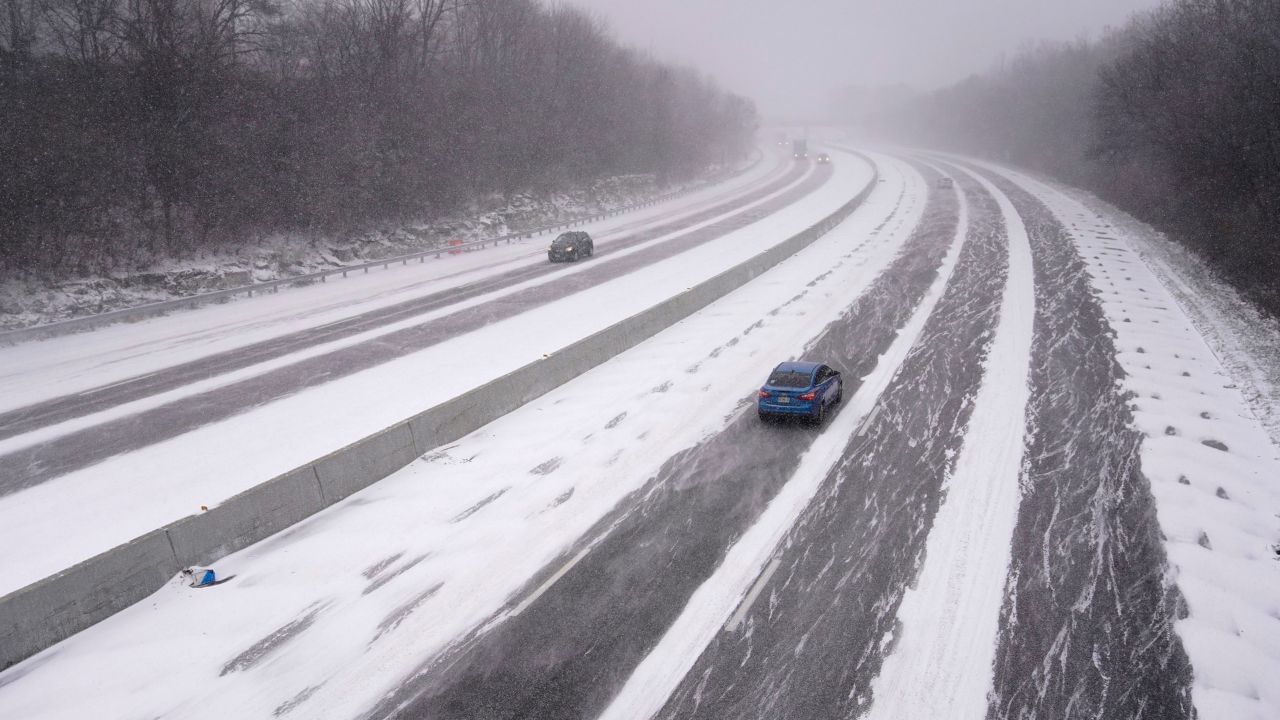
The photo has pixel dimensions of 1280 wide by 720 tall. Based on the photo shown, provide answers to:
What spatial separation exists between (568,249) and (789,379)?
74.6 ft

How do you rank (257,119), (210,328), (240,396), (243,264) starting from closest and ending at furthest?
(240,396)
(210,328)
(243,264)
(257,119)

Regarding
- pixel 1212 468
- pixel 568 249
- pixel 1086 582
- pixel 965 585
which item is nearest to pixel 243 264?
pixel 568 249

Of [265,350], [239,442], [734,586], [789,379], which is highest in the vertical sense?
[265,350]

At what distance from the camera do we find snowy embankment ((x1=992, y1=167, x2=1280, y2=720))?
322 inches

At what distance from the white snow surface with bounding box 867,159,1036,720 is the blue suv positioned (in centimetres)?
304

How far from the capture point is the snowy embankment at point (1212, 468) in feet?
26.8

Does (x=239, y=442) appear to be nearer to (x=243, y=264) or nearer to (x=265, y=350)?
(x=265, y=350)

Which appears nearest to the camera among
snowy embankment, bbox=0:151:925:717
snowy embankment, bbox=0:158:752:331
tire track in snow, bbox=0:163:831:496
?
snowy embankment, bbox=0:151:925:717

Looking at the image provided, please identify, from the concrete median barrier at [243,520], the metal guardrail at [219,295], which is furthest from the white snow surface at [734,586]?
the metal guardrail at [219,295]

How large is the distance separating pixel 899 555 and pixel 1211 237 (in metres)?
30.3

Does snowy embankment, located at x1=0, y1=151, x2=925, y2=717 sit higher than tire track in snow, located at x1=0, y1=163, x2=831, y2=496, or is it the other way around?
tire track in snow, located at x1=0, y1=163, x2=831, y2=496

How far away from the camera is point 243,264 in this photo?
99.5ft

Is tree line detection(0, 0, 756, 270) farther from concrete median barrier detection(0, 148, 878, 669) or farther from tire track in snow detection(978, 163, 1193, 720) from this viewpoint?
tire track in snow detection(978, 163, 1193, 720)

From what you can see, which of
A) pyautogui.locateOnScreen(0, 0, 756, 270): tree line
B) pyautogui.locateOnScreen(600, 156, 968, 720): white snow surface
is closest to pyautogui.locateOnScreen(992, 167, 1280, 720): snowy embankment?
pyautogui.locateOnScreen(600, 156, 968, 720): white snow surface
